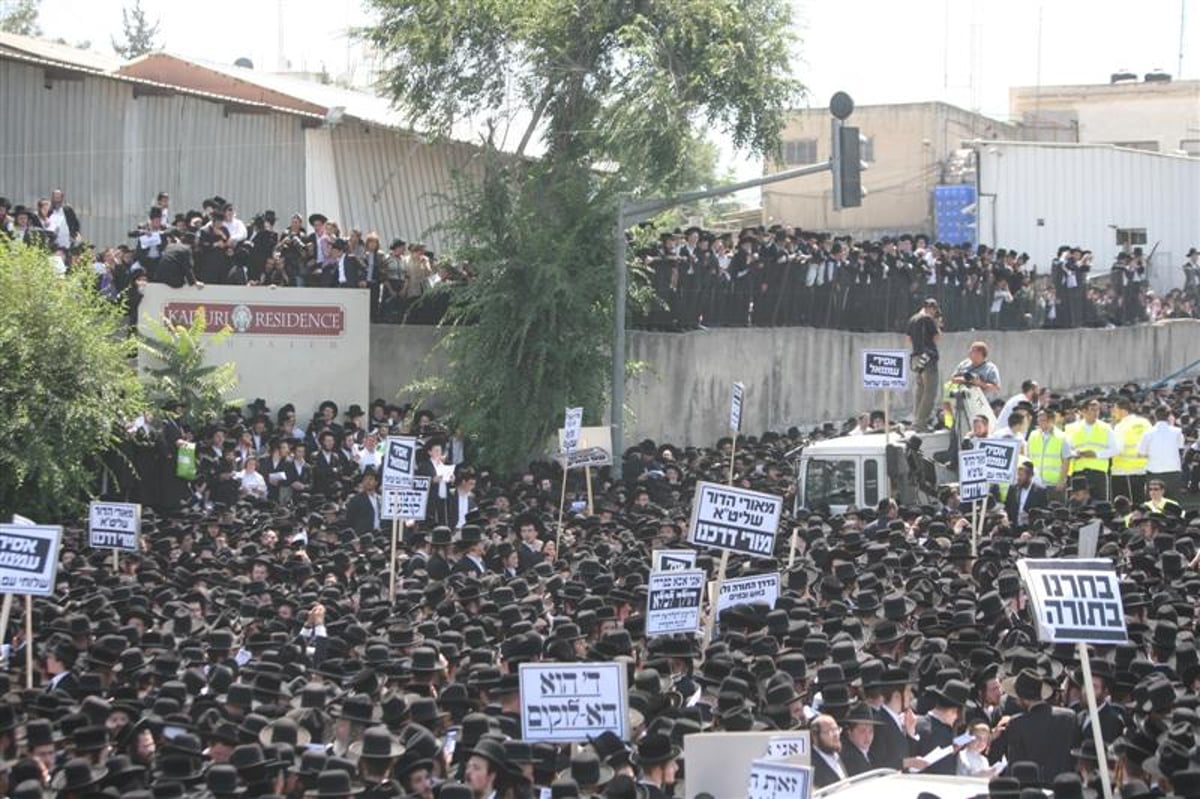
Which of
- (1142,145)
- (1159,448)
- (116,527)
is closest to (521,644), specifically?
(116,527)

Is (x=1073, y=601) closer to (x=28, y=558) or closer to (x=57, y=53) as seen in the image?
(x=28, y=558)

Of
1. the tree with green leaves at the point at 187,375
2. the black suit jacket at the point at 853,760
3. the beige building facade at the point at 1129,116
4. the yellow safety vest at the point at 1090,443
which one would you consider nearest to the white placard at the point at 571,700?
the black suit jacket at the point at 853,760

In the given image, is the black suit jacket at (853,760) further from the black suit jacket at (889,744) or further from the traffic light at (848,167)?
the traffic light at (848,167)

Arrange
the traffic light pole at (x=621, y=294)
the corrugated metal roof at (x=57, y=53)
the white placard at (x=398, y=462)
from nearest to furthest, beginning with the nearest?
1. the white placard at (x=398, y=462)
2. the traffic light pole at (x=621, y=294)
3. the corrugated metal roof at (x=57, y=53)

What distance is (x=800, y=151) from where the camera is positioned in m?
60.6

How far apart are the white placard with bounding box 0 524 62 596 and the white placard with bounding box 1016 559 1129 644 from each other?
7843 millimetres

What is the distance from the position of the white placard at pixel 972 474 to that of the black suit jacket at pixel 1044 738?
331 inches

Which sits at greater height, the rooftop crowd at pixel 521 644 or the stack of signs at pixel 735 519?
the stack of signs at pixel 735 519

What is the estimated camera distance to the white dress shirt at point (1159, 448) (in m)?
26.3

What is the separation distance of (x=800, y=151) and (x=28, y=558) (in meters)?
45.7

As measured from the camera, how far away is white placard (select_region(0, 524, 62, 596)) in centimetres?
1672

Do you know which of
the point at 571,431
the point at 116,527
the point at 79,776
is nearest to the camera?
the point at 79,776

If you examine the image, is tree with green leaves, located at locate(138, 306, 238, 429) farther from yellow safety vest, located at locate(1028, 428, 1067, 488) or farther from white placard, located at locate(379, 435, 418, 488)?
yellow safety vest, located at locate(1028, 428, 1067, 488)

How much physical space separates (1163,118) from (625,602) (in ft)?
182
